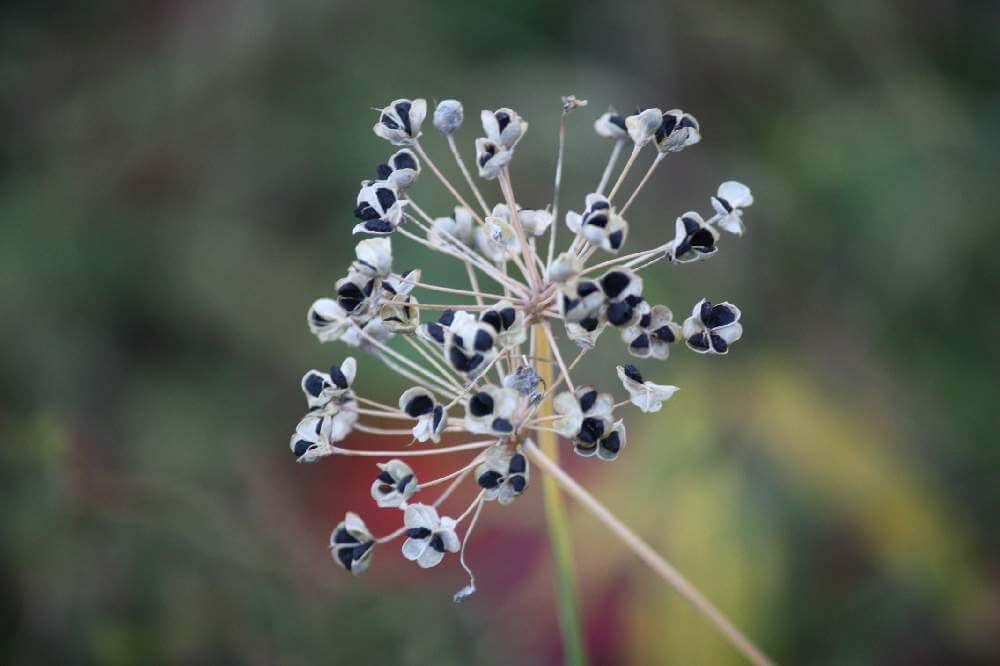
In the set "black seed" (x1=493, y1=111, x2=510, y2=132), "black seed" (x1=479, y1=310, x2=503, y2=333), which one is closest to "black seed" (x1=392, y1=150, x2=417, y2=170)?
"black seed" (x1=493, y1=111, x2=510, y2=132)

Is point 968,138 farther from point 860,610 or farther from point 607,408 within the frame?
point 607,408

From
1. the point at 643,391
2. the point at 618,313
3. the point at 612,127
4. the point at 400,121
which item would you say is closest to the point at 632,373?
the point at 643,391

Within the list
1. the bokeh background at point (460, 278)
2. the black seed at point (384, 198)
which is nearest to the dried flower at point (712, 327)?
the black seed at point (384, 198)

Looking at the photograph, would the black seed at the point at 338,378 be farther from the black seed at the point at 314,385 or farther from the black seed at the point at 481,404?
the black seed at the point at 481,404

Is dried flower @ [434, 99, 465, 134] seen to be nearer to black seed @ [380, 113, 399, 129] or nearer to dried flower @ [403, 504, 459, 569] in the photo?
black seed @ [380, 113, 399, 129]

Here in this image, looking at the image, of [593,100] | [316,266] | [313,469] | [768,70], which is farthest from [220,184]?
[768,70]
